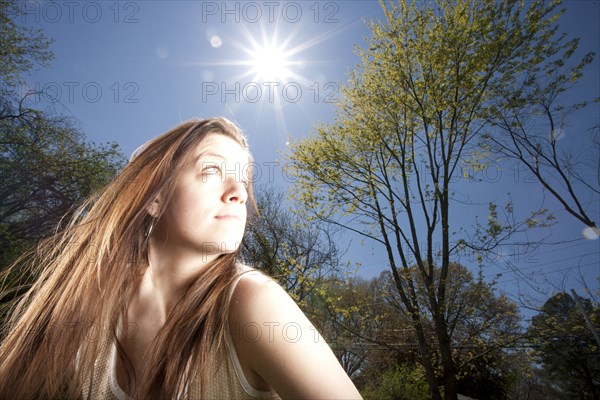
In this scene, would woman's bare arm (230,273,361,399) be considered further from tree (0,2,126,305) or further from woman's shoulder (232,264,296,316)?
tree (0,2,126,305)

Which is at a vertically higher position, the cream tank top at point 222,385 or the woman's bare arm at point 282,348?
the woman's bare arm at point 282,348

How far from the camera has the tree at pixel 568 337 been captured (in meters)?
7.71

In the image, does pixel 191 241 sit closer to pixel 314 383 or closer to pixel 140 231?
pixel 140 231

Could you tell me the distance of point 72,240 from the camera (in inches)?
65.8

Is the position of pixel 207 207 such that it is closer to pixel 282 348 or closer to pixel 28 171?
pixel 282 348

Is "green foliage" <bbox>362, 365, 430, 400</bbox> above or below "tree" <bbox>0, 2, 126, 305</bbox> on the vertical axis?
below

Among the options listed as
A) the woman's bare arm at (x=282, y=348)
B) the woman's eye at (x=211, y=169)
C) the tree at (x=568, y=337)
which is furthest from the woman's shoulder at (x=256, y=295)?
the tree at (x=568, y=337)

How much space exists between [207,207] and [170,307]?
1.46 feet

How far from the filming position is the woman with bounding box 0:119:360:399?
973 mm

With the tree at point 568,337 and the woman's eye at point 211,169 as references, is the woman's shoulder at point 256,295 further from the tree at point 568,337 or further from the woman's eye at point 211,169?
the tree at point 568,337

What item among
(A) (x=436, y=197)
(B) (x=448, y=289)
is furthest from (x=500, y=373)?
(A) (x=436, y=197)

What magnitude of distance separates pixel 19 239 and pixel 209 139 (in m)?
15.2

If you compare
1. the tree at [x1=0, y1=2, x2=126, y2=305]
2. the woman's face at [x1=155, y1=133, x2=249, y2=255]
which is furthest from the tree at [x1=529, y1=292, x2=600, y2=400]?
the tree at [x1=0, y1=2, x2=126, y2=305]

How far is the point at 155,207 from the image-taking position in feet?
4.96
